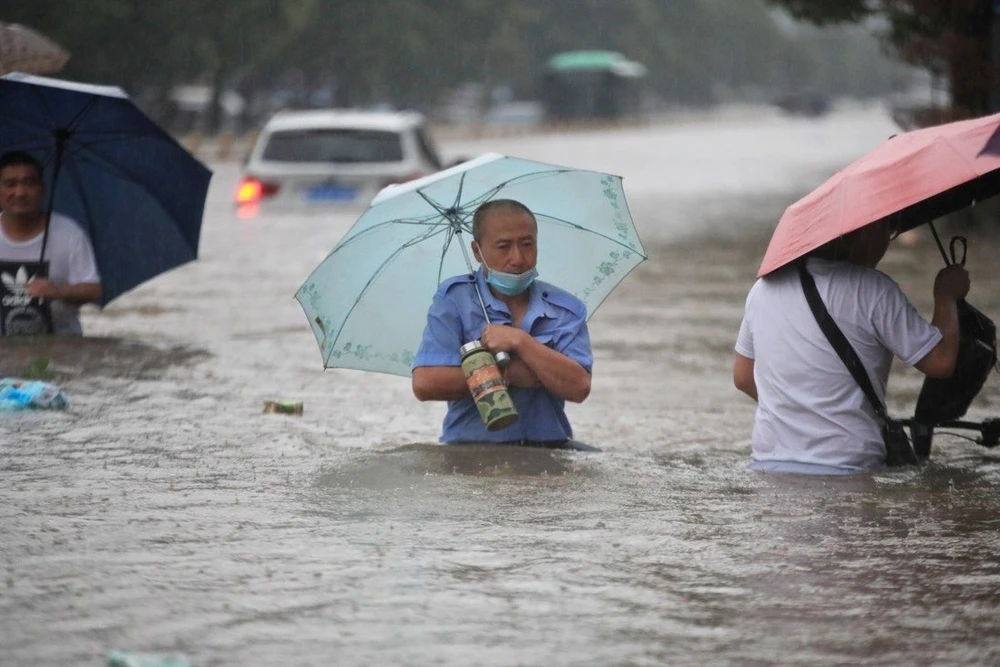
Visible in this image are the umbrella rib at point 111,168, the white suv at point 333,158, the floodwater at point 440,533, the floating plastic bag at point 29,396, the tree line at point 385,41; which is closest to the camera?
the floodwater at point 440,533

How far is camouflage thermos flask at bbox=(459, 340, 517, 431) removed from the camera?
650 centimetres

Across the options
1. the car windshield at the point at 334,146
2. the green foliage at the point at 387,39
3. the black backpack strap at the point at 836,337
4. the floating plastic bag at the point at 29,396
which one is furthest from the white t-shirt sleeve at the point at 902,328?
the green foliage at the point at 387,39

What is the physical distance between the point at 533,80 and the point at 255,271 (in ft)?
309

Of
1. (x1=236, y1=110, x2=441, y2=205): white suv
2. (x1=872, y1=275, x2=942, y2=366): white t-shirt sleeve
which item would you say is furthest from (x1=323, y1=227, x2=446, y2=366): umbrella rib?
(x1=236, y1=110, x2=441, y2=205): white suv

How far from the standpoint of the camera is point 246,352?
37.5ft

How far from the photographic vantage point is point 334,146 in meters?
18.6

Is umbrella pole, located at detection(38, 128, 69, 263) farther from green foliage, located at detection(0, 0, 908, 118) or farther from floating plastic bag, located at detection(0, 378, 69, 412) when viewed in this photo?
green foliage, located at detection(0, 0, 908, 118)

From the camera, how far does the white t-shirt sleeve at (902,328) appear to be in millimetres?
6312

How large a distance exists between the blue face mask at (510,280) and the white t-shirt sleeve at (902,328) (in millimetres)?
1281

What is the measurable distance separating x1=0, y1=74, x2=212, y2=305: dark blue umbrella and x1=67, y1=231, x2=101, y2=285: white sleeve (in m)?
0.23

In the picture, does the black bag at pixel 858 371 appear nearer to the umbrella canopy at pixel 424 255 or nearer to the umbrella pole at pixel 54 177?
the umbrella canopy at pixel 424 255

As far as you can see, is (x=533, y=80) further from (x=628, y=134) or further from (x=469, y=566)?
(x=469, y=566)

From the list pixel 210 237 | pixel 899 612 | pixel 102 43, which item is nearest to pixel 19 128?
pixel 899 612

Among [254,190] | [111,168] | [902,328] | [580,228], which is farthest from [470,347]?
[254,190]
